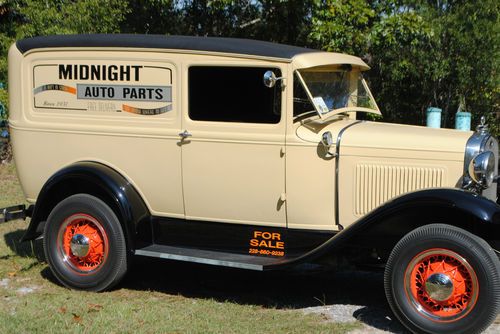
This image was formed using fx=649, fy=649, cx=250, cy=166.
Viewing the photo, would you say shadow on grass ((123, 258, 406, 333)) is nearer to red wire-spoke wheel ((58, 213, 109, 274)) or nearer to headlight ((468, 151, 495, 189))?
red wire-spoke wheel ((58, 213, 109, 274))

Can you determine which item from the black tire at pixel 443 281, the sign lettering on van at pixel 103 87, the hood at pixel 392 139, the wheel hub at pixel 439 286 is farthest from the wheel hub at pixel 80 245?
the wheel hub at pixel 439 286

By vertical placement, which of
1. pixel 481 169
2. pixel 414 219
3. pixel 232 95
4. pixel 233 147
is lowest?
pixel 414 219

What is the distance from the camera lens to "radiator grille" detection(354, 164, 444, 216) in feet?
14.8

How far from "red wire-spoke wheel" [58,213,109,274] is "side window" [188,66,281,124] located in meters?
1.23

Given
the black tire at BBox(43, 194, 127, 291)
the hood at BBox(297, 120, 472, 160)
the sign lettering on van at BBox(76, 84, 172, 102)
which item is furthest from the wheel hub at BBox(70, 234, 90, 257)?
the hood at BBox(297, 120, 472, 160)

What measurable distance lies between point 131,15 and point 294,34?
124 inches

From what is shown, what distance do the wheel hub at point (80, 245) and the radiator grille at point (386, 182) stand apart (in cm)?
218

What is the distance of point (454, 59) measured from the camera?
1026 centimetres

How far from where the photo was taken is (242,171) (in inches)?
191

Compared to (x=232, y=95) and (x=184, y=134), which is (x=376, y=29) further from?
(x=184, y=134)

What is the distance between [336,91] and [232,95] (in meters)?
0.92

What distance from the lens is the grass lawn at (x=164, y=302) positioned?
14.7ft

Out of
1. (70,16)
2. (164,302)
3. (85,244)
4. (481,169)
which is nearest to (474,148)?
(481,169)

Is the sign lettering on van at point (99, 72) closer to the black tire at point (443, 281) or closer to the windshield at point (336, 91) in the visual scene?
the windshield at point (336, 91)
